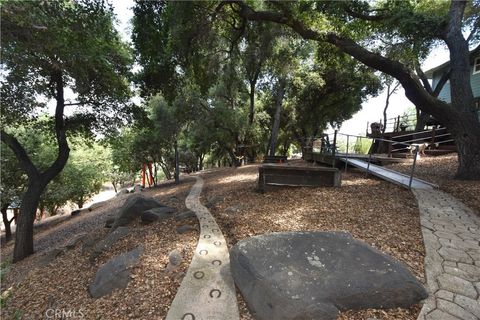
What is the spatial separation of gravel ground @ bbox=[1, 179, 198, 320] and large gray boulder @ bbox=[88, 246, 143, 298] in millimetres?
85

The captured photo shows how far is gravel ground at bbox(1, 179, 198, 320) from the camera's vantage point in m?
2.88

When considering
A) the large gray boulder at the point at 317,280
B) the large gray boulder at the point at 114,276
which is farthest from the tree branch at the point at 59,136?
the large gray boulder at the point at 317,280

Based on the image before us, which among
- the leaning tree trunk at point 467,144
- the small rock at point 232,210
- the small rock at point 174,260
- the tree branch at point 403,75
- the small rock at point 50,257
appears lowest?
the small rock at point 50,257

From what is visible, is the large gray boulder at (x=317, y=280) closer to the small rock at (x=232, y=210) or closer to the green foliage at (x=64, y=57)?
the small rock at (x=232, y=210)

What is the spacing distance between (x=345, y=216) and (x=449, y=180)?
14.4 feet

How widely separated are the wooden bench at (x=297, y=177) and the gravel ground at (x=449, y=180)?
104 inches

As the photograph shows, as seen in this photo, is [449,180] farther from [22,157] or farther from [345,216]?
[22,157]

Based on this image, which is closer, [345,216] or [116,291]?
[116,291]

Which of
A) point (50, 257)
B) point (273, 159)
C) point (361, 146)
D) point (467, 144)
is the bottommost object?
point (50, 257)

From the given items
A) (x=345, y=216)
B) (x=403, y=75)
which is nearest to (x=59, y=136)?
(x=345, y=216)

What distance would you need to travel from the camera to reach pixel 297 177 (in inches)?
279

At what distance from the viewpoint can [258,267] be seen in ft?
8.97

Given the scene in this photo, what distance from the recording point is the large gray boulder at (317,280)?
2.36 m

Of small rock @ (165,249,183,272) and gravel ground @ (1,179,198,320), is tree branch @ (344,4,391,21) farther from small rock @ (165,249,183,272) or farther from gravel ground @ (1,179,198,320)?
small rock @ (165,249,183,272)
